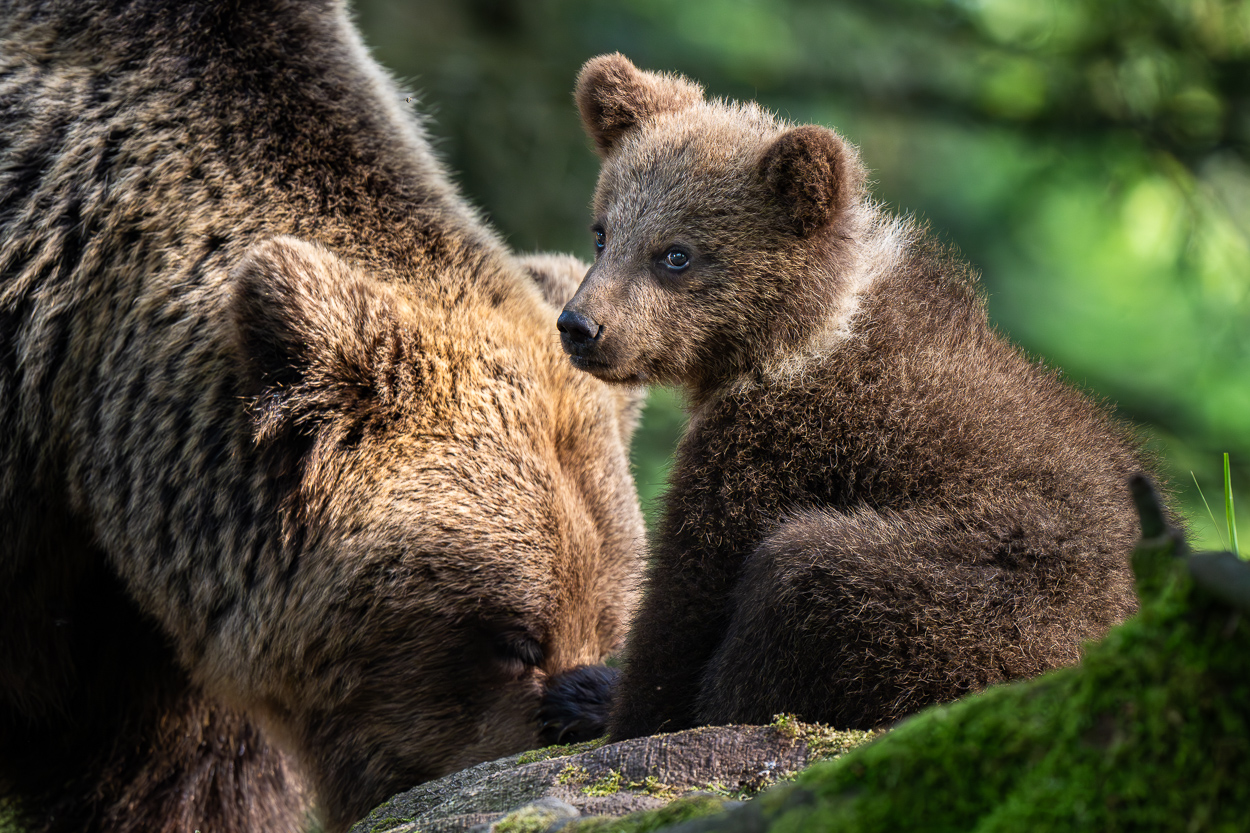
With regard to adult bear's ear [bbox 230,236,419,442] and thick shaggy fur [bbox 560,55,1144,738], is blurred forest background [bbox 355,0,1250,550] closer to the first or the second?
adult bear's ear [bbox 230,236,419,442]

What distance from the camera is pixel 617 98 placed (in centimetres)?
370

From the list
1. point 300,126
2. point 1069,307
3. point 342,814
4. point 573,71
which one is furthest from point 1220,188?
point 342,814

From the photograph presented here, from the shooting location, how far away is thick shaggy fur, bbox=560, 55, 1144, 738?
8.89 feet

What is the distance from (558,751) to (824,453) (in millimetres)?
1216

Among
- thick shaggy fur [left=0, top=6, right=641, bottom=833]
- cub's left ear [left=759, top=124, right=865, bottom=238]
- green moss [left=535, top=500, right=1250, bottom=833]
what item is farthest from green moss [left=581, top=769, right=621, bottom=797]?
cub's left ear [left=759, top=124, right=865, bottom=238]

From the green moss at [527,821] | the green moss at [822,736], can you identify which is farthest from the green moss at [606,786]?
the green moss at [822,736]

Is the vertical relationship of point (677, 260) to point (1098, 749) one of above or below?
below

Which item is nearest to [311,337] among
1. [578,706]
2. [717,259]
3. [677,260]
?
[677,260]

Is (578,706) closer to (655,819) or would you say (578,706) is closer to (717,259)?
(717,259)

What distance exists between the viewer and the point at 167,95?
14.2 feet

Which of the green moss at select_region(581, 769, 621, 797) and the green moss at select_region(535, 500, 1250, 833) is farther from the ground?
the green moss at select_region(535, 500, 1250, 833)

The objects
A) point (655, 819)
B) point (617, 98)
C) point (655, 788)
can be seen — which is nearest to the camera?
point (655, 819)

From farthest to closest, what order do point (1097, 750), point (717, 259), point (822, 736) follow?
1. point (717, 259)
2. point (822, 736)
3. point (1097, 750)

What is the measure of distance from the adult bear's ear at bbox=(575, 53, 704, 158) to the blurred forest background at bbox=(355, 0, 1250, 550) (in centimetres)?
487
